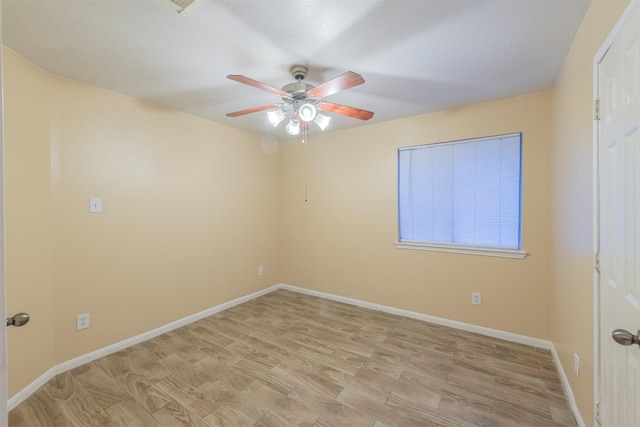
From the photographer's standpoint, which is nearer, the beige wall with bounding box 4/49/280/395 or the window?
the beige wall with bounding box 4/49/280/395

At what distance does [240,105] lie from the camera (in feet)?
9.21

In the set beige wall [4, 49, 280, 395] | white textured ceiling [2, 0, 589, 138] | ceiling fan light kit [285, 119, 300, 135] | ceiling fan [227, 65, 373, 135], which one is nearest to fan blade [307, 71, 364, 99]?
ceiling fan [227, 65, 373, 135]

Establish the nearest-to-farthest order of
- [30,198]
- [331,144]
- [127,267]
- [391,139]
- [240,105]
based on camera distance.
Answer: [30,198], [127,267], [240,105], [391,139], [331,144]

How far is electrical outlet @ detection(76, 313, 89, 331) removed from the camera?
2283mm

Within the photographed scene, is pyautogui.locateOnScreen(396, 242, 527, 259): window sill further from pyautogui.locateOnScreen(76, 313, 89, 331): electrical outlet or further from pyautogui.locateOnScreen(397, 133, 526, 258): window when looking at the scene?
pyautogui.locateOnScreen(76, 313, 89, 331): electrical outlet

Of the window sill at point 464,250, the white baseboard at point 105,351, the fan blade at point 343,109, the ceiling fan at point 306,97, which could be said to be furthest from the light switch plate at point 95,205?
the window sill at point 464,250

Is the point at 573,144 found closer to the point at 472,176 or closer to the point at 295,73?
the point at 472,176

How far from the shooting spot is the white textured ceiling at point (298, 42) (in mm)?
1476

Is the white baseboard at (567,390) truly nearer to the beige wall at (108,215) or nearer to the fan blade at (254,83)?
the fan blade at (254,83)

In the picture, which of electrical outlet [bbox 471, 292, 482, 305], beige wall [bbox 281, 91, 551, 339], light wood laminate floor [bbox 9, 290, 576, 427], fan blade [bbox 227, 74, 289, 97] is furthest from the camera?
electrical outlet [bbox 471, 292, 482, 305]

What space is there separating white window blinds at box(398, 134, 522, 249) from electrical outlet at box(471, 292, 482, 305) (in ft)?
1.60

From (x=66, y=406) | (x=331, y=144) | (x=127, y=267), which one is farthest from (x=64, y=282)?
(x=331, y=144)

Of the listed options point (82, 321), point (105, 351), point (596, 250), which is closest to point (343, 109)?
point (596, 250)

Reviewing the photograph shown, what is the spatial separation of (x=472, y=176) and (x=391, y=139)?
99cm
